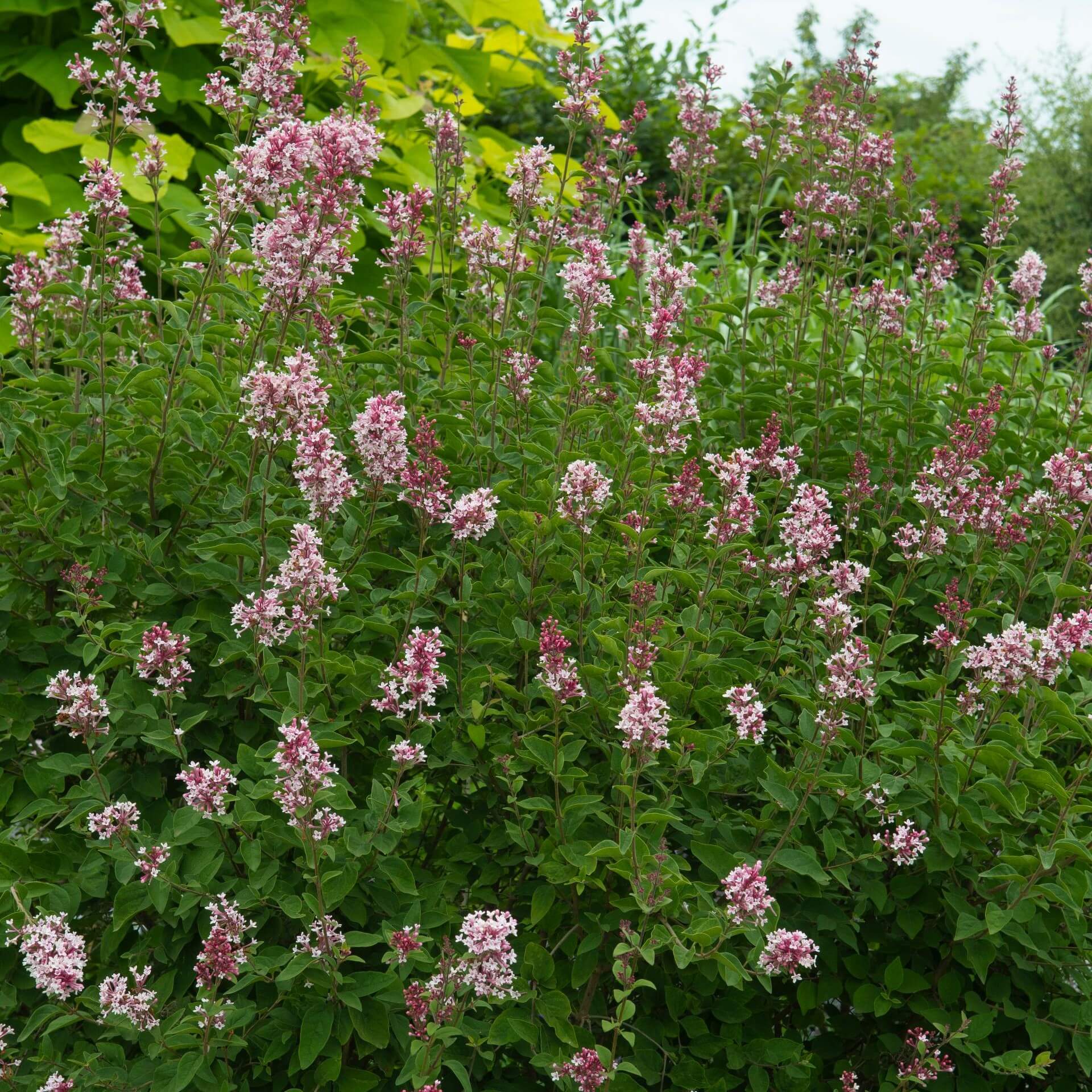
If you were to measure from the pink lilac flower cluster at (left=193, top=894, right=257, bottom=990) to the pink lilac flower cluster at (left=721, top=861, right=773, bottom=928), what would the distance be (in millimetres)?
1078

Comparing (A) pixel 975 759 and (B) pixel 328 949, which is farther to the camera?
(A) pixel 975 759

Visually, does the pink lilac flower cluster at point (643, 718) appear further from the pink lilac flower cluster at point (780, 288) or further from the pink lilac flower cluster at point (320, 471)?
the pink lilac flower cluster at point (780, 288)

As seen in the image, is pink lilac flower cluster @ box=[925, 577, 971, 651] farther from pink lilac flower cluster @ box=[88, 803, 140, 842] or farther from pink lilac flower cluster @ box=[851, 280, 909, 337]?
pink lilac flower cluster @ box=[88, 803, 140, 842]

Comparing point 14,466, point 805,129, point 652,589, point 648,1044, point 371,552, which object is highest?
point 805,129

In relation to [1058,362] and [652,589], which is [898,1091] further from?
[1058,362]

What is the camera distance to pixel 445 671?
126 inches

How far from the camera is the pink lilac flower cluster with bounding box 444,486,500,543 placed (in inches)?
118

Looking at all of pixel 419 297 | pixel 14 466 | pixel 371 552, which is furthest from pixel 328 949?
pixel 419 297

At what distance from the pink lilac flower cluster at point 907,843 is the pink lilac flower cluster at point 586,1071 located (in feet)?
2.83

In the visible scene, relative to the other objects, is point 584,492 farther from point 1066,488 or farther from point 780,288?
point 780,288

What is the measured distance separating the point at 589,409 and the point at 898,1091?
78.5 inches

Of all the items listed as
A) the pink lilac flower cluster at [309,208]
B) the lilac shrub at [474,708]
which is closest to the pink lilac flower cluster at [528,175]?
the lilac shrub at [474,708]

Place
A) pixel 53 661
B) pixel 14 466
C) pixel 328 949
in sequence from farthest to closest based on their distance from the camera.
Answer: pixel 14 466, pixel 53 661, pixel 328 949

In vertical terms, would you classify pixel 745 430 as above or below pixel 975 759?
above
